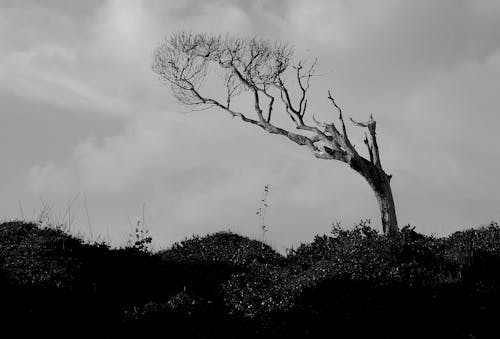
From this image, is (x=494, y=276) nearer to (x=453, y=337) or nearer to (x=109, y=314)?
(x=453, y=337)

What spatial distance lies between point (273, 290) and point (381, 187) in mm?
10187

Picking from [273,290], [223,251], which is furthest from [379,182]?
[273,290]

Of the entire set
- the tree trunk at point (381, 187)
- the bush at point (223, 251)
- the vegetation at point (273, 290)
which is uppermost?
the tree trunk at point (381, 187)

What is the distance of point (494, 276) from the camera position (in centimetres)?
1525

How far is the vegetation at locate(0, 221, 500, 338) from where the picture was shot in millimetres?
13711

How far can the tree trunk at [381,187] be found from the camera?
24.3 meters

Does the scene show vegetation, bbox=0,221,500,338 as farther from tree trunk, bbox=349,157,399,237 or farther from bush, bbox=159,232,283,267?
tree trunk, bbox=349,157,399,237

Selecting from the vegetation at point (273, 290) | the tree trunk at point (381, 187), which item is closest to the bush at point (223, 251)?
the vegetation at point (273, 290)

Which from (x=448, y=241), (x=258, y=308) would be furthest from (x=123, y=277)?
(x=448, y=241)

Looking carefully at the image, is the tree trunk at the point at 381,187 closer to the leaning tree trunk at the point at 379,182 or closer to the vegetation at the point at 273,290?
the leaning tree trunk at the point at 379,182

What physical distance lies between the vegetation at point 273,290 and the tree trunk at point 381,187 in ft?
15.8

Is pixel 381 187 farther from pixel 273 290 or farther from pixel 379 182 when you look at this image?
pixel 273 290

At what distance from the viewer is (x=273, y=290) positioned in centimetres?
1549

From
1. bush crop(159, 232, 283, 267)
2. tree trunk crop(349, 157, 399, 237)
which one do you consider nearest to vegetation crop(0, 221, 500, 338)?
bush crop(159, 232, 283, 267)
